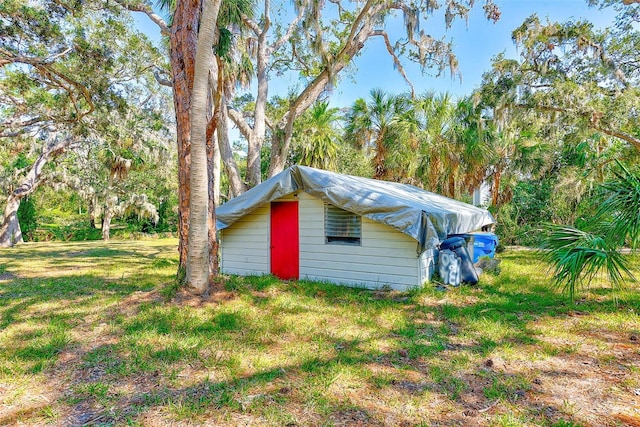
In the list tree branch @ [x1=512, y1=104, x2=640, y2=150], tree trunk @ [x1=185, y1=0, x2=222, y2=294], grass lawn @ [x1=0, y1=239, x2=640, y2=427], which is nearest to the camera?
grass lawn @ [x1=0, y1=239, x2=640, y2=427]

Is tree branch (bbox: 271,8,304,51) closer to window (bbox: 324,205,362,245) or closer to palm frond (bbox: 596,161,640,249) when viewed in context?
window (bbox: 324,205,362,245)

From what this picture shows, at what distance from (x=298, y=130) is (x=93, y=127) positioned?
271 inches

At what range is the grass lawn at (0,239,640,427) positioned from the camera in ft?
9.27

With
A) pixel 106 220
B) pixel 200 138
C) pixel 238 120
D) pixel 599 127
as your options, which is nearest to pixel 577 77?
pixel 599 127

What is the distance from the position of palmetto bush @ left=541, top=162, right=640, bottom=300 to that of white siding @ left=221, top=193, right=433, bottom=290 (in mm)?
2610

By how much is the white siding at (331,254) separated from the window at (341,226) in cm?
10

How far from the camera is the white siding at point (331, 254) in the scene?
679 cm

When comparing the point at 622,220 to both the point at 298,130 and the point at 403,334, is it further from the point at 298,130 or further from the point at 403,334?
the point at 298,130

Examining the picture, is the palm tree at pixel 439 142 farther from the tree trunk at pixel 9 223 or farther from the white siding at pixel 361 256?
the tree trunk at pixel 9 223

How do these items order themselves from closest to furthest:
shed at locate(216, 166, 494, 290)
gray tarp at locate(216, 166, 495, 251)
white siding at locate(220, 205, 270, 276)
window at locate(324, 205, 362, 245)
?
gray tarp at locate(216, 166, 495, 251)
shed at locate(216, 166, 494, 290)
window at locate(324, 205, 362, 245)
white siding at locate(220, 205, 270, 276)

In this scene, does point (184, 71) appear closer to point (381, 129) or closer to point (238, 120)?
point (238, 120)

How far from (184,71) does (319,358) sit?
4729 millimetres

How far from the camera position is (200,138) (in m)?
5.18

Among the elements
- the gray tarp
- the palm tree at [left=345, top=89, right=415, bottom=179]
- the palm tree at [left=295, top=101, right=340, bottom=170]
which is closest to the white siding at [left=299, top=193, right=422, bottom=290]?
the gray tarp
